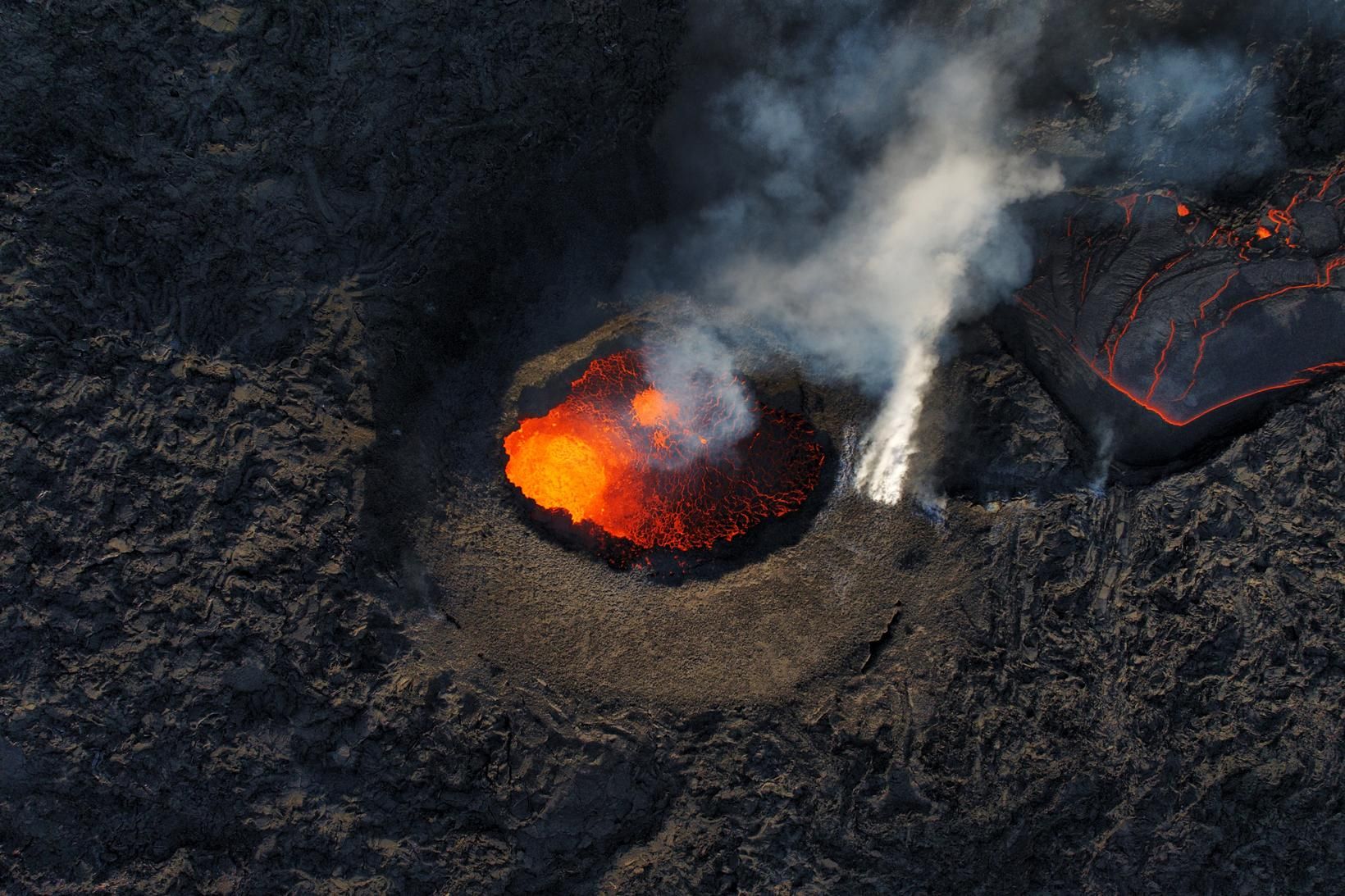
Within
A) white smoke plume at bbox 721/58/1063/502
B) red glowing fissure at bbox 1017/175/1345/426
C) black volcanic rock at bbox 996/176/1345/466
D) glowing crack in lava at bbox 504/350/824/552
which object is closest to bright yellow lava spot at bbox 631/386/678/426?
glowing crack in lava at bbox 504/350/824/552

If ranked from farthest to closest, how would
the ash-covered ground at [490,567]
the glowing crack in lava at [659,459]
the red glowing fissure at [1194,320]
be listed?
the glowing crack in lava at [659,459] → the red glowing fissure at [1194,320] → the ash-covered ground at [490,567]

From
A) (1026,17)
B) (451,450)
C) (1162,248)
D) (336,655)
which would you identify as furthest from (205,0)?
(1162,248)

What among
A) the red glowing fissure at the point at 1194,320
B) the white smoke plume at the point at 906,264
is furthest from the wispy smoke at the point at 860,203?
the red glowing fissure at the point at 1194,320

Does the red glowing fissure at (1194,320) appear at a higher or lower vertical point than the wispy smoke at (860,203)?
lower

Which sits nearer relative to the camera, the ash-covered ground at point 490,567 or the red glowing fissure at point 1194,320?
the ash-covered ground at point 490,567

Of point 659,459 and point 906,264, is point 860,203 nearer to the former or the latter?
point 906,264

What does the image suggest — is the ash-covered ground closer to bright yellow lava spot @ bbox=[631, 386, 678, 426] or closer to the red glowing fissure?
the red glowing fissure

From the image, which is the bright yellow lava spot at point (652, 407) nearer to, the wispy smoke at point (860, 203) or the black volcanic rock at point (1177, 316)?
the wispy smoke at point (860, 203)

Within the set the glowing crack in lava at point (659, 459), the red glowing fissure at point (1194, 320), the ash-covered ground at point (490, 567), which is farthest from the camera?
the glowing crack in lava at point (659, 459)
